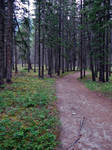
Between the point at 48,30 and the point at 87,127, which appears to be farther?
the point at 48,30

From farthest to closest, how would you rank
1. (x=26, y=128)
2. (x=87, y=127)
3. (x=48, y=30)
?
1. (x=48, y=30)
2. (x=87, y=127)
3. (x=26, y=128)

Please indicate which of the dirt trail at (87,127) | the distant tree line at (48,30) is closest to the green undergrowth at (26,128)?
the dirt trail at (87,127)

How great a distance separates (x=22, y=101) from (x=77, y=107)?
3.21 m

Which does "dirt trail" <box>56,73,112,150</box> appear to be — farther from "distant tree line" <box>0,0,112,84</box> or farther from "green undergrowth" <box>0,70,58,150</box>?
"distant tree line" <box>0,0,112,84</box>

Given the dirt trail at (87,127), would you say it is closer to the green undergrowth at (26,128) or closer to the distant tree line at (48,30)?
the green undergrowth at (26,128)

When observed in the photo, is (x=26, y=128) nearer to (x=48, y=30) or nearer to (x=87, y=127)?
(x=87, y=127)

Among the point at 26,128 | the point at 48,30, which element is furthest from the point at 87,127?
the point at 48,30

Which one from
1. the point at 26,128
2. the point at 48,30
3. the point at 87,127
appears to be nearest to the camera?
the point at 26,128

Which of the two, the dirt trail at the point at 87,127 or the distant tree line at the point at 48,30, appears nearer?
the dirt trail at the point at 87,127

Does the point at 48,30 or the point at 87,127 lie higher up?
the point at 48,30

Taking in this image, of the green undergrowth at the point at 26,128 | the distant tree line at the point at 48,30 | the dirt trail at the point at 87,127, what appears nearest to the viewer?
the green undergrowth at the point at 26,128

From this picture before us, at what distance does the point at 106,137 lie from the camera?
416 cm

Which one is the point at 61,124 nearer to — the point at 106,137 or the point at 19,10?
the point at 106,137

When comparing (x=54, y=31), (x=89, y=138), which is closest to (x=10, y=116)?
(x=89, y=138)
